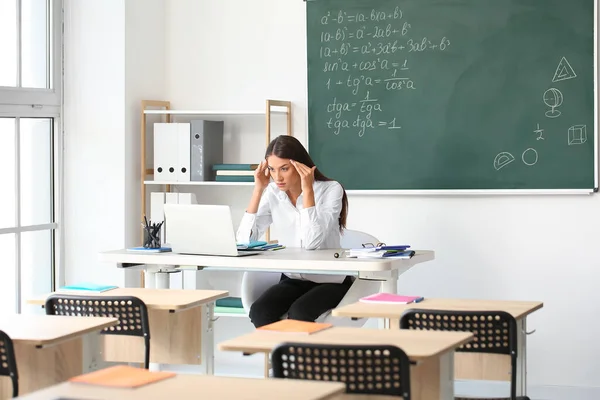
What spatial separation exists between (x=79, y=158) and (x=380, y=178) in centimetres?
191

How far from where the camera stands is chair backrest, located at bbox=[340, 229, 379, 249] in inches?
210

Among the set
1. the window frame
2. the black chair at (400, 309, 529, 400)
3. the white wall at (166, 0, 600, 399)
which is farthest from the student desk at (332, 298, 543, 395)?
the window frame

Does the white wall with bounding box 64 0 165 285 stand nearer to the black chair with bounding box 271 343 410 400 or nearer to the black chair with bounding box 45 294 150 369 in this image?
A: the black chair with bounding box 45 294 150 369

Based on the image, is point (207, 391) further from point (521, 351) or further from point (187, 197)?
point (187, 197)

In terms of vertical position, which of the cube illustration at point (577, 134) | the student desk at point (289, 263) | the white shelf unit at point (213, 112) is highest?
the white shelf unit at point (213, 112)

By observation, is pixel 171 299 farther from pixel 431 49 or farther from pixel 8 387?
pixel 431 49

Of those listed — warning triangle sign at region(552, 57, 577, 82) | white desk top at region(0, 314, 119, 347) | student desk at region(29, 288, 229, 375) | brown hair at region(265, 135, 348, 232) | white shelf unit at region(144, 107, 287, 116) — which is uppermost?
warning triangle sign at region(552, 57, 577, 82)

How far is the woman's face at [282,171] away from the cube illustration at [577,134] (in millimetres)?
1555

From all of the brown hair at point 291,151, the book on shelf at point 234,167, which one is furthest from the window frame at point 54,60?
the brown hair at point 291,151

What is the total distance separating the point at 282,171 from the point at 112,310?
158cm

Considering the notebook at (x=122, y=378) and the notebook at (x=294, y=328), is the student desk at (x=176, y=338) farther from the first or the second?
the notebook at (x=122, y=378)

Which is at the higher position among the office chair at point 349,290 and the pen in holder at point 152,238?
the pen in holder at point 152,238

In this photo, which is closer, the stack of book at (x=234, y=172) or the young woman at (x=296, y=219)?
the young woman at (x=296, y=219)

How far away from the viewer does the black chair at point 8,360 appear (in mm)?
3035
